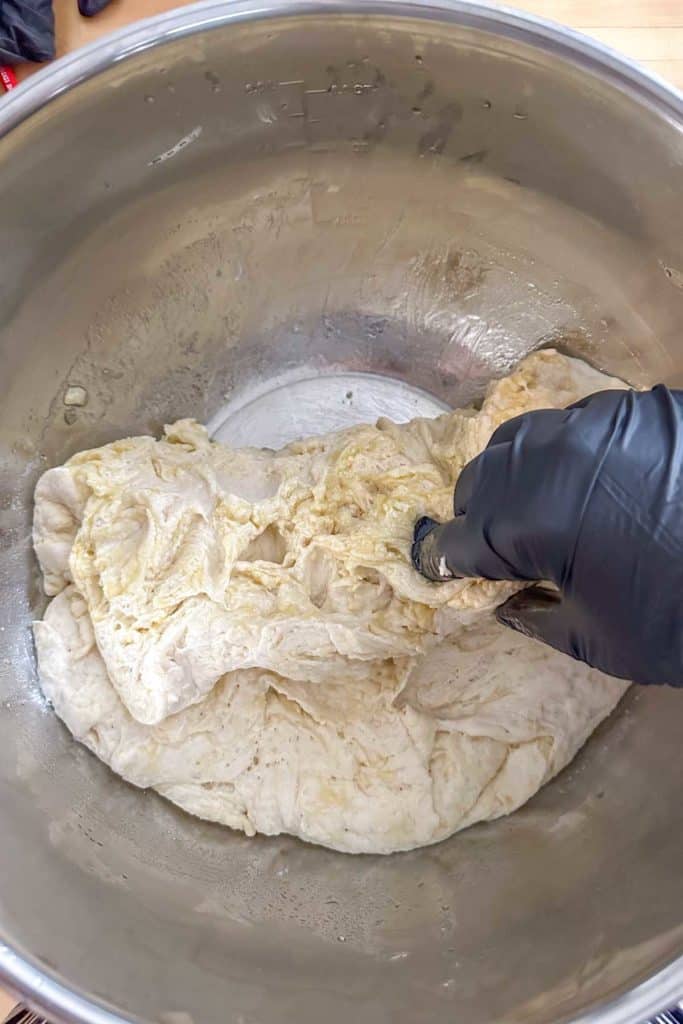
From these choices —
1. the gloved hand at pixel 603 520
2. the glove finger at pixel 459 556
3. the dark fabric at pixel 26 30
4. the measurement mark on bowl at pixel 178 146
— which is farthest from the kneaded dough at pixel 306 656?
the dark fabric at pixel 26 30

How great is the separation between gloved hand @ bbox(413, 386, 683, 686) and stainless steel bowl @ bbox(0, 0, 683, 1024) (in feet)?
1.31

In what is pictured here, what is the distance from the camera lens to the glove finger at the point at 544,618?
2.93ft

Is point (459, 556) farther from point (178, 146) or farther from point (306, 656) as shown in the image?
point (178, 146)

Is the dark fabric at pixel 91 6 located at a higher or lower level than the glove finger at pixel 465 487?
higher

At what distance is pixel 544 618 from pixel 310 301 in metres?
0.84

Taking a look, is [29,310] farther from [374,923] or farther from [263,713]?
[374,923]

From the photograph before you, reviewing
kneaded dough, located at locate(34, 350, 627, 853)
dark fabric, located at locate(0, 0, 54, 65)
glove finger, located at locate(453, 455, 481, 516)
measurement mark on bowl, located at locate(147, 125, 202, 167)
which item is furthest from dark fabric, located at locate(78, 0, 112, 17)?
glove finger, located at locate(453, 455, 481, 516)

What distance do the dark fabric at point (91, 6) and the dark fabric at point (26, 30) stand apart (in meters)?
0.06

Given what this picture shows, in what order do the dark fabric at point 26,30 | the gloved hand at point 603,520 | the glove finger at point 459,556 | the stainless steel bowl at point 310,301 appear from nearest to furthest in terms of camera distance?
the gloved hand at point 603,520 → the glove finger at point 459,556 → the stainless steel bowl at point 310,301 → the dark fabric at point 26,30

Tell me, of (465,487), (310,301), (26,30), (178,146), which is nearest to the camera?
(465,487)

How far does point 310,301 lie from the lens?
149cm

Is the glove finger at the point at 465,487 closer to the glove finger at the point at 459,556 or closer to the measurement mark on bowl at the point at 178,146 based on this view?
the glove finger at the point at 459,556

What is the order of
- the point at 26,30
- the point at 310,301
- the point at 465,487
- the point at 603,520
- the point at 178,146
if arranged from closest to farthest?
the point at 603,520
the point at 465,487
the point at 178,146
the point at 26,30
the point at 310,301

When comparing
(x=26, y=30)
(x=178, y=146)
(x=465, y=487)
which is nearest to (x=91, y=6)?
(x=26, y=30)
